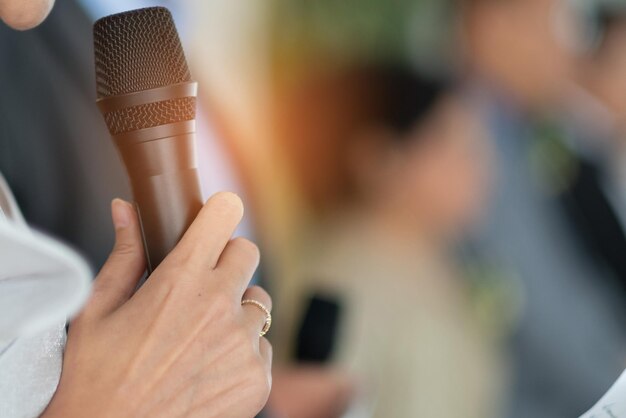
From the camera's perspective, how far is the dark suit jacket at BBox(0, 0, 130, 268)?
2.44 ft

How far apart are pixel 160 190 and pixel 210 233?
4 cm

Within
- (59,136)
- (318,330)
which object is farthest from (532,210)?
(59,136)

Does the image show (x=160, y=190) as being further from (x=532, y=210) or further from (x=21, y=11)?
(x=532, y=210)

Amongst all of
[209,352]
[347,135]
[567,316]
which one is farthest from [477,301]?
[209,352]

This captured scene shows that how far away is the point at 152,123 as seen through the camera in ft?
1.40

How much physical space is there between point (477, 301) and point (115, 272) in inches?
24.6

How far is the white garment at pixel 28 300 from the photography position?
12.3 inches

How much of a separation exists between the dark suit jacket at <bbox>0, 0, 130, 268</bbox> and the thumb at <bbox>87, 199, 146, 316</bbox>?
0.32 metres

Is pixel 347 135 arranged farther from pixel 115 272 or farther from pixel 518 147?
pixel 115 272

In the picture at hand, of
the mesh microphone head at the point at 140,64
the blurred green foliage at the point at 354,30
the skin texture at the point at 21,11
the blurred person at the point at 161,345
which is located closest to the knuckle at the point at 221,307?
the blurred person at the point at 161,345

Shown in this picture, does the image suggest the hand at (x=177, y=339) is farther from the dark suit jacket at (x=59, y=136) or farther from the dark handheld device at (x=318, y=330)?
the dark handheld device at (x=318, y=330)

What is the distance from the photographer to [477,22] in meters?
0.94

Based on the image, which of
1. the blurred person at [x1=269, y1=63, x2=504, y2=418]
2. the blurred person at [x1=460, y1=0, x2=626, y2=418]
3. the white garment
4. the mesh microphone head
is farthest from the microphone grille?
the blurred person at [x1=460, y1=0, x2=626, y2=418]

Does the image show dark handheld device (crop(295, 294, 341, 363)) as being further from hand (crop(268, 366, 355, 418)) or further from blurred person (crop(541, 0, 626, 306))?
blurred person (crop(541, 0, 626, 306))
